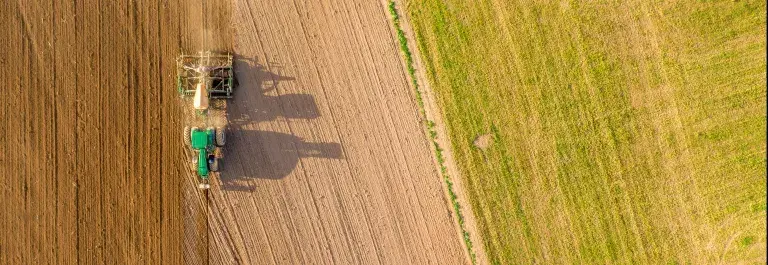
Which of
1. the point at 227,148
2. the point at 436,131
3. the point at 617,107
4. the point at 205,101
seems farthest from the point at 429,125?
the point at 205,101

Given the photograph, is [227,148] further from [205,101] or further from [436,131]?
[436,131]

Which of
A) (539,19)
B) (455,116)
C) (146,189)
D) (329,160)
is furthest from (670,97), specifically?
(146,189)

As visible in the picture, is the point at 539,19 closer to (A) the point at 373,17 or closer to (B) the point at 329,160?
(A) the point at 373,17

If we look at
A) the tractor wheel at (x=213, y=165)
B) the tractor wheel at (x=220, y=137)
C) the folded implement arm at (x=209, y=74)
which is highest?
the folded implement arm at (x=209, y=74)

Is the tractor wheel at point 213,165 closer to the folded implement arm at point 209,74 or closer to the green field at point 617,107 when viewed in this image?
the folded implement arm at point 209,74

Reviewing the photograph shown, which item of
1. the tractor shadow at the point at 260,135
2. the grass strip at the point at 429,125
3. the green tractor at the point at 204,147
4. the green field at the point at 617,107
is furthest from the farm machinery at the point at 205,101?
the green field at the point at 617,107

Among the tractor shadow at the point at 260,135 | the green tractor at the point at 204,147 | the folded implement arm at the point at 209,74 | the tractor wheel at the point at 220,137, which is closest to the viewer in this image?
the green tractor at the point at 204,147
